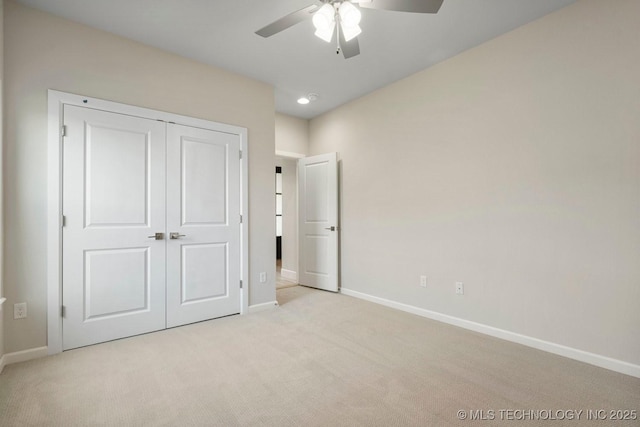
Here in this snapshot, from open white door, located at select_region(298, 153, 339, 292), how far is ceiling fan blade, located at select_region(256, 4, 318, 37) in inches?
99.9

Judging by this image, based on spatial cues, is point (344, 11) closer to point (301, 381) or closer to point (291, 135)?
point (301, 381)

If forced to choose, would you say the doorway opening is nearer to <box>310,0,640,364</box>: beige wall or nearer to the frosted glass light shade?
<box>310,0,640,364</box>: beige wall

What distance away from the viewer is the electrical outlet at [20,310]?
7.71 feet

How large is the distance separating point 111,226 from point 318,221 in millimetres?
2741

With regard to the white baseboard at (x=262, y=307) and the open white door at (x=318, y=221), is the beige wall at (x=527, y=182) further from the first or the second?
the white baseboard at (x=262, y=307)

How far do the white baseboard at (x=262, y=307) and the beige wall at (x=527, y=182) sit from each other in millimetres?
1358

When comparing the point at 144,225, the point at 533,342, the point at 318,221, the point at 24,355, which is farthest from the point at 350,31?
the point at 24,355

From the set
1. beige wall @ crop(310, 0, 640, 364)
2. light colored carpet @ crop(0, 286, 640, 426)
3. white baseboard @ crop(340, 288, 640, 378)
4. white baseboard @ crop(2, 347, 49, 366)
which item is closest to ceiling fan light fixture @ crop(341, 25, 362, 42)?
beige wall @ crop(310, 0, 640, 364)

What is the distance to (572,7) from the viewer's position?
241cm

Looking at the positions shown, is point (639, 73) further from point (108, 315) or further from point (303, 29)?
point (108, 315)

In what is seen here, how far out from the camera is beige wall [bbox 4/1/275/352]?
234 centimetres

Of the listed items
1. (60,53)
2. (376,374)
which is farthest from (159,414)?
(60,53)

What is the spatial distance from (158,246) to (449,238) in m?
2.93

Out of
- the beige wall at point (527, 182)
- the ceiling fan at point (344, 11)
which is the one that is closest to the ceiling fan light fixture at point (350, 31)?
the ceiling fan at point (344, 11)
